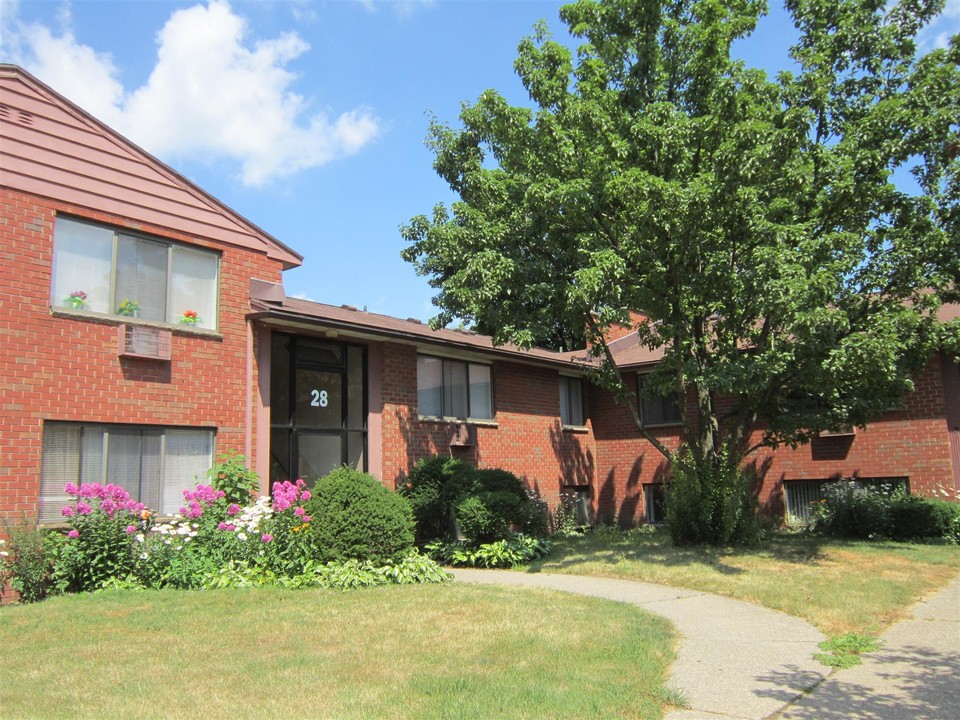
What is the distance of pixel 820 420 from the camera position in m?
13.4

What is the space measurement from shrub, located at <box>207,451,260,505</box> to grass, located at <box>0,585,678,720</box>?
2.50 m

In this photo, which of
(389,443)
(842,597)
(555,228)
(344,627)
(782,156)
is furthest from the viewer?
(389,443)

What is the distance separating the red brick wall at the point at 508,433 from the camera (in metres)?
14.8

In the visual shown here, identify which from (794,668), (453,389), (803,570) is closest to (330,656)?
(794,668)

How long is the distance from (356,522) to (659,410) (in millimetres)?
11668

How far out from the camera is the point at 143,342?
10984mm

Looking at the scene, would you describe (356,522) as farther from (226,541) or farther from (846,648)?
(846,648)

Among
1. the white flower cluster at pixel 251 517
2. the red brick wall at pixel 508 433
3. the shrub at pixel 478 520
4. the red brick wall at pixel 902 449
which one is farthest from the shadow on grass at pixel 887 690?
the red brick wall at pixel 902 449

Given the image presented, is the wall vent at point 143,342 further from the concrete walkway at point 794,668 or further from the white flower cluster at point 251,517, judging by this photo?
the concrete walkway at point 794,668

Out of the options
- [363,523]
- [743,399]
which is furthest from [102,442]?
[743,399]

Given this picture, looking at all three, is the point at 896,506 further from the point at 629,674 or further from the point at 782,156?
the point at 629,674

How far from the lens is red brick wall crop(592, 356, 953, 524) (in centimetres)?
1594

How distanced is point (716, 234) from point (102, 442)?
356 inches

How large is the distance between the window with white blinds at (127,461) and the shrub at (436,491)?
3.60 metres
